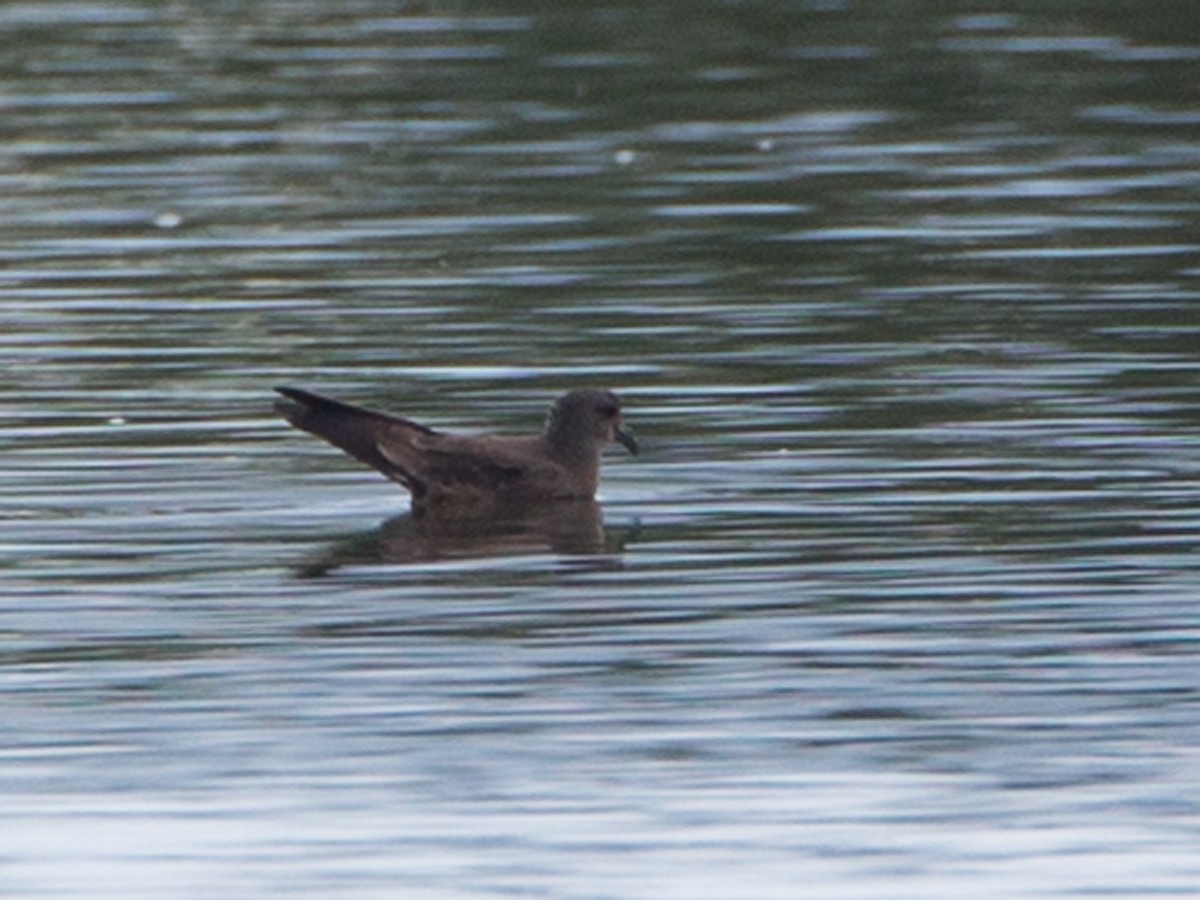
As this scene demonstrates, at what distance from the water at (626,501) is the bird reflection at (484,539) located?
5cm

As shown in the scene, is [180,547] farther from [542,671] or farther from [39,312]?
A: [39,312]

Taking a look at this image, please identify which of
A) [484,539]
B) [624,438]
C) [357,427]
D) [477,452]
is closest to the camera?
[484,539]

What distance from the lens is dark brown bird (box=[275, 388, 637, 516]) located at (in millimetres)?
15445

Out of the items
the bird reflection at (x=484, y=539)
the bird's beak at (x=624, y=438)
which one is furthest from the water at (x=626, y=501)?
the bird's beak at (x=624, y=438)

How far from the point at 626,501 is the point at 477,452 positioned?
760 mm

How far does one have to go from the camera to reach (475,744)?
1121 cm

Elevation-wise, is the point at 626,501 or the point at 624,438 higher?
the point at 624,438

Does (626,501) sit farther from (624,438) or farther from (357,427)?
(357,427)

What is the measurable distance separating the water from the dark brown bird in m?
0.22

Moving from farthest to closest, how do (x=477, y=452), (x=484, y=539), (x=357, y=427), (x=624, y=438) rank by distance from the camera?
(x=624, y=438) → (x=477, y=452) → (x=357, y=427) → (x=484, y=539)

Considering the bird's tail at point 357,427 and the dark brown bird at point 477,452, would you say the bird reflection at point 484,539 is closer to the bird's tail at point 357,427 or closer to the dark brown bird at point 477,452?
the dark brown bird at point 477,452

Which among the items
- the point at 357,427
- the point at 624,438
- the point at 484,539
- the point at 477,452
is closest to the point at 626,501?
the point at 624,438

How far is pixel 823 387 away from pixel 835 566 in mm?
4277

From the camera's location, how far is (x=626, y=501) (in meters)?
16.0
